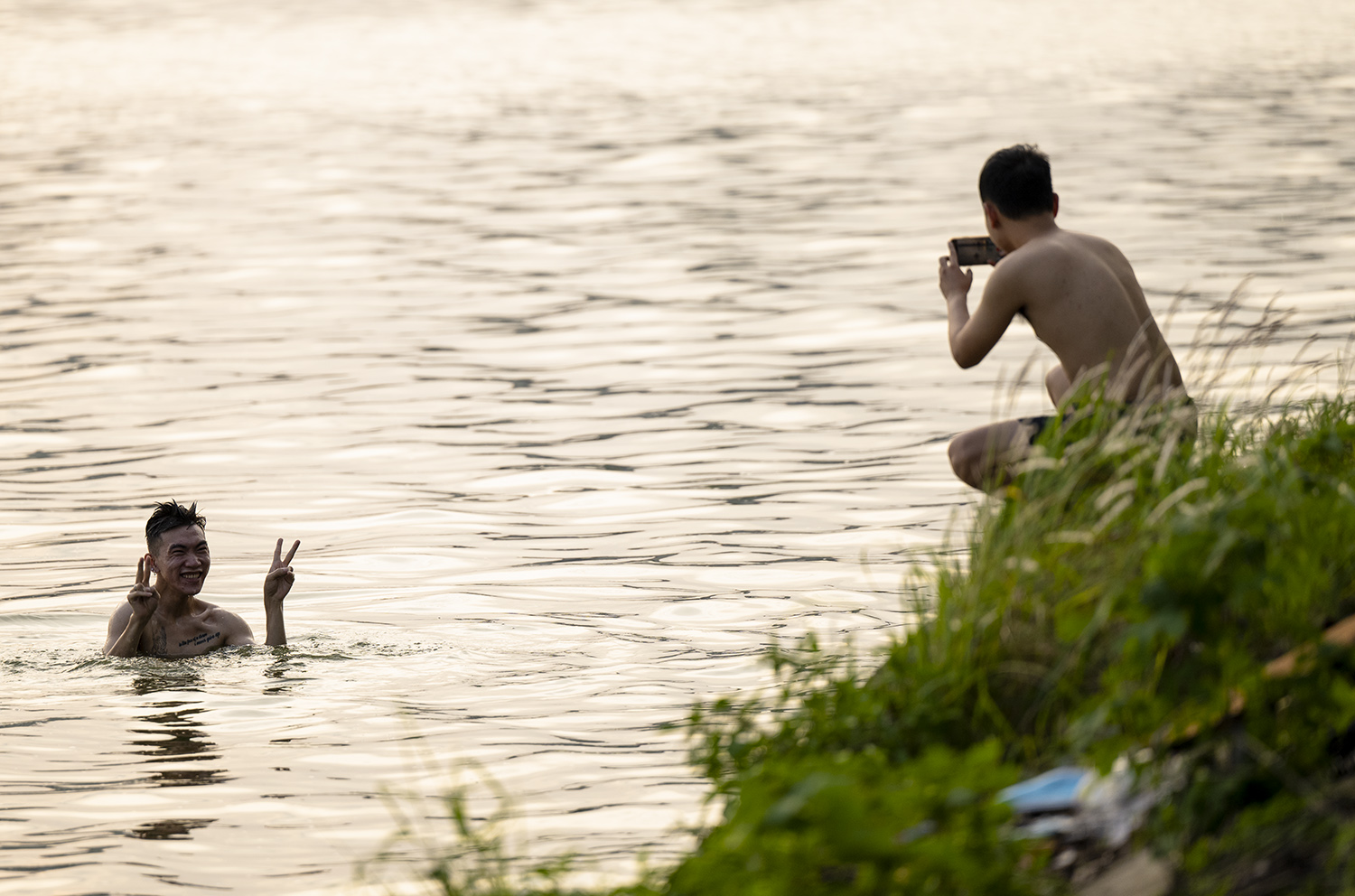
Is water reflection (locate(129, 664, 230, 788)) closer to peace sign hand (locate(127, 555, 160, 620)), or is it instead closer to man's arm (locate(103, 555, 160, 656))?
man's arm (locate(103, 555, 160, 656))

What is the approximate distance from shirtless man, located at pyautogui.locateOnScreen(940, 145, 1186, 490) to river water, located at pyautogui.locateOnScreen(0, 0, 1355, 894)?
2.22 ft

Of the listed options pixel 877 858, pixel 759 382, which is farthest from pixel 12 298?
pixel 877 858

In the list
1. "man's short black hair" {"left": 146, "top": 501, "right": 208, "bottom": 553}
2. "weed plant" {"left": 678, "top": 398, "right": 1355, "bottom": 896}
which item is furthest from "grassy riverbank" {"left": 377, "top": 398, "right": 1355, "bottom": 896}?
"man's short black hair" {"left": 146, "top": 501, "right": 208, "bottom": 553}

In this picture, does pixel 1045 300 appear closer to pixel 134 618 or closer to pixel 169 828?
pixel 169 828

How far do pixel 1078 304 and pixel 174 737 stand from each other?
15.0ft

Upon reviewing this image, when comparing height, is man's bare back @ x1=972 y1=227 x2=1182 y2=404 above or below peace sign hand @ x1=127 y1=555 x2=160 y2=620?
above

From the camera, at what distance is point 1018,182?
26.4ft

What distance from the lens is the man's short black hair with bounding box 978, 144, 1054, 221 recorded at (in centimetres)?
802

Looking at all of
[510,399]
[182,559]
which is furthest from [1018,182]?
[510,399]

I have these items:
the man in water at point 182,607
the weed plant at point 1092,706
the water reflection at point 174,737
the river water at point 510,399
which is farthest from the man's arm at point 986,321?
the water reflection at point 174,737

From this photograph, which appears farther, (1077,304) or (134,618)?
(134,618)

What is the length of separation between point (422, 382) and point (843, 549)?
6.19 meters

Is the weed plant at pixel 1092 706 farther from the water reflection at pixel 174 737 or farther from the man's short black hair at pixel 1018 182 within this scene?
the water reflection at pixel 174 737

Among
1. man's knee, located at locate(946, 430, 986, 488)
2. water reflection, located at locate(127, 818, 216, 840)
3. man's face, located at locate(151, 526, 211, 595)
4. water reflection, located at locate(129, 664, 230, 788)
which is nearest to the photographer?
water reflection, located at locate(127, 818, 216, 840)
